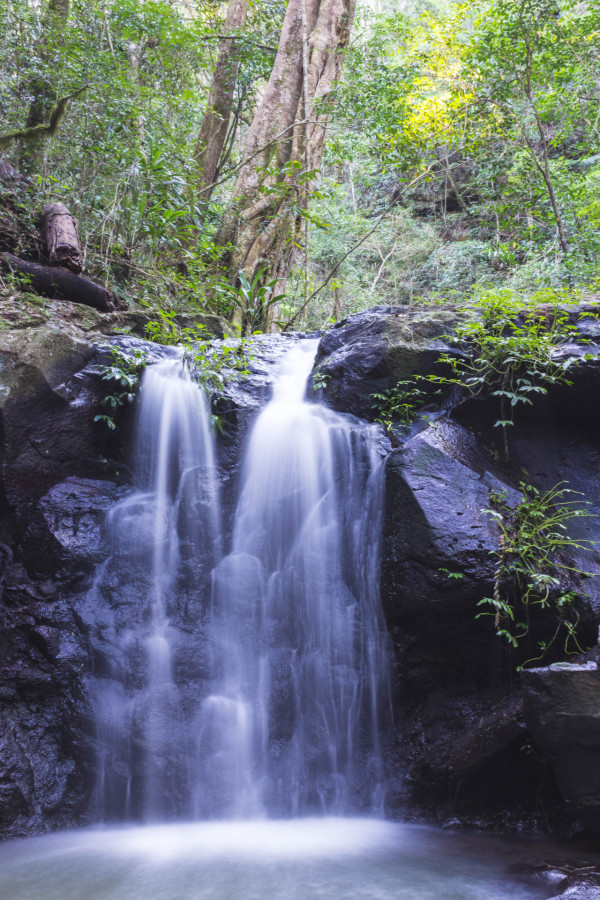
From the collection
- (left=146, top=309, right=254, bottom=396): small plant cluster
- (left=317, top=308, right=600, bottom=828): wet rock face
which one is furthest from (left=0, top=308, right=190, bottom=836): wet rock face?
(left=317, top=308, right=600, bottom=828): wet rock face

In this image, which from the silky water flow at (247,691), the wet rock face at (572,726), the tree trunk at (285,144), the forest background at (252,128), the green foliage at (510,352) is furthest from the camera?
the tree trunk at (285,144)

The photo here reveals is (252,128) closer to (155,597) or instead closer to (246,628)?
(155,597)

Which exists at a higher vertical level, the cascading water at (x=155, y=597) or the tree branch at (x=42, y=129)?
the tree branch at (x=42, y=129)

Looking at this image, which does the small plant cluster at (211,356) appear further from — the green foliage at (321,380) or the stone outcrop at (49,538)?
the green foliage at (321,380)

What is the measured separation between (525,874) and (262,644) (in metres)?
2.21

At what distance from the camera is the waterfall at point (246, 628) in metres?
4.01

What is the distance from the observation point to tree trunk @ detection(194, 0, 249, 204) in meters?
11.2

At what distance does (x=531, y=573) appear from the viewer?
3951 mm

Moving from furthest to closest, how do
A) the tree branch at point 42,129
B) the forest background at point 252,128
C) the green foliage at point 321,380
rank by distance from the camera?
the tree branch at point 42,129 → the forest background at point 252,128 → the green foliage at point 321,380

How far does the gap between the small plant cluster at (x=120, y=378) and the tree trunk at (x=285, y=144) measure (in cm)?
483

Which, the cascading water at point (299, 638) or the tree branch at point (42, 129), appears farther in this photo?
the tree branch at point (42, 129)

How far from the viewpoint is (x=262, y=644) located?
176 inches

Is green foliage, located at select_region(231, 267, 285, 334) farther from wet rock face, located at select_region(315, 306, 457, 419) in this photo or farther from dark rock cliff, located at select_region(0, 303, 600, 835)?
dark rock cliff, located at select_region(0, 303, 600, 835)

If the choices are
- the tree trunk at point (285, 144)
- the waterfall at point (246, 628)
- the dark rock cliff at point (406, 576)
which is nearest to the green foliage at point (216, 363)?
the waterfall at point (246, 628)
